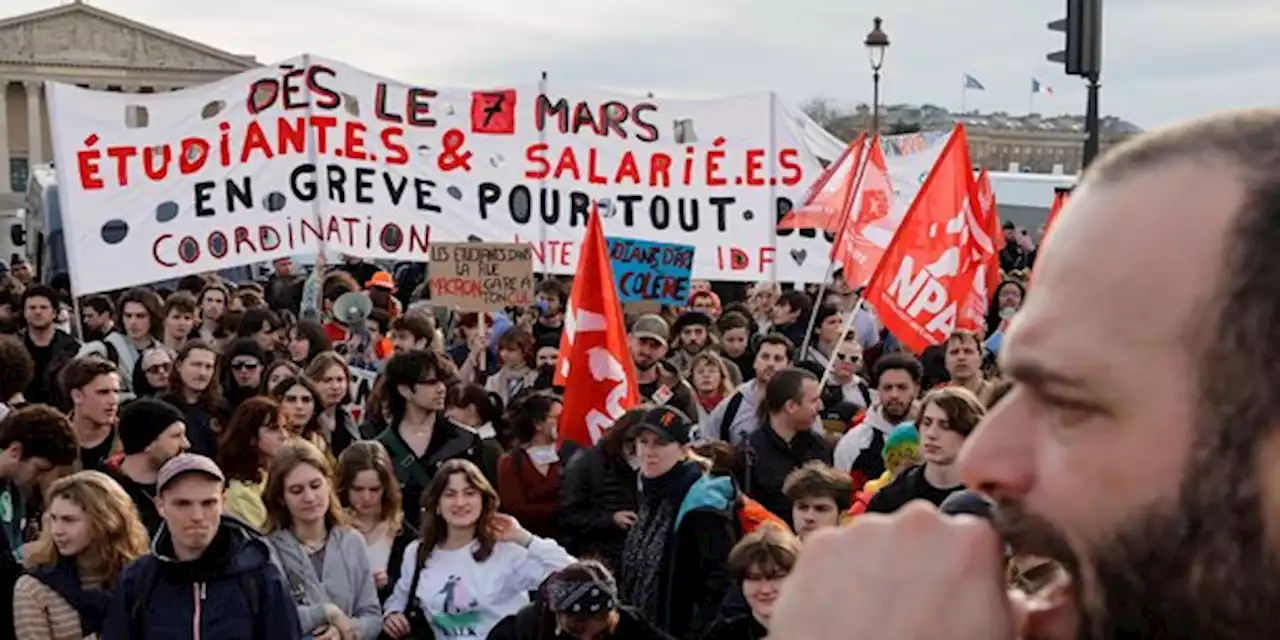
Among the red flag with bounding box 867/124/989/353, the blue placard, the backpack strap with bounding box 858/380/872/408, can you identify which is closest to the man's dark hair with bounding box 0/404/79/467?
the red flag with bounding box 867/124/989/353

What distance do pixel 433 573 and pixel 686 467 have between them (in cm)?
105

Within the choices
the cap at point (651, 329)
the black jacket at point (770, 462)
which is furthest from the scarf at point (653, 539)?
the cap at point (651, 329)

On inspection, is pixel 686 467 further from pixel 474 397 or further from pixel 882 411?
pixel 474 397

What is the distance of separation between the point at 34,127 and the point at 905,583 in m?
83.9

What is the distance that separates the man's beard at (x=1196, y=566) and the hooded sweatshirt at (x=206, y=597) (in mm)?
4543

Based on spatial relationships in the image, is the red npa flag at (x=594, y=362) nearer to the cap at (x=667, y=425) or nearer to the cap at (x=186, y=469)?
the cap at (x=667, y=425)

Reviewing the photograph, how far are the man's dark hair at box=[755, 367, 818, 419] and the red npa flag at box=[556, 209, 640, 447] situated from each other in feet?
2.23

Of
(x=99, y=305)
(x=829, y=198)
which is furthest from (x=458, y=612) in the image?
(x=829, y=198)

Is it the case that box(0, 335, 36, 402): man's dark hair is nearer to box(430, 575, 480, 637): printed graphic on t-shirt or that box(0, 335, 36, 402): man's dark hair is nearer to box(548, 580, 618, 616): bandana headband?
box(430, 575, 480, 637): printed graphic on t-shirt

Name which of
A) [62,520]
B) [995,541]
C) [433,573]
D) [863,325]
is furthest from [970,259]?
[995,541]

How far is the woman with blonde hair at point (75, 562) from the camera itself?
17.5 feet

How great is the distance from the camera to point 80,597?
5.35m

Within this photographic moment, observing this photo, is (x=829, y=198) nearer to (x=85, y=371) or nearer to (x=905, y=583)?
(x=85, y=371)

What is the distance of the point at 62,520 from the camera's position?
5.38 meters
